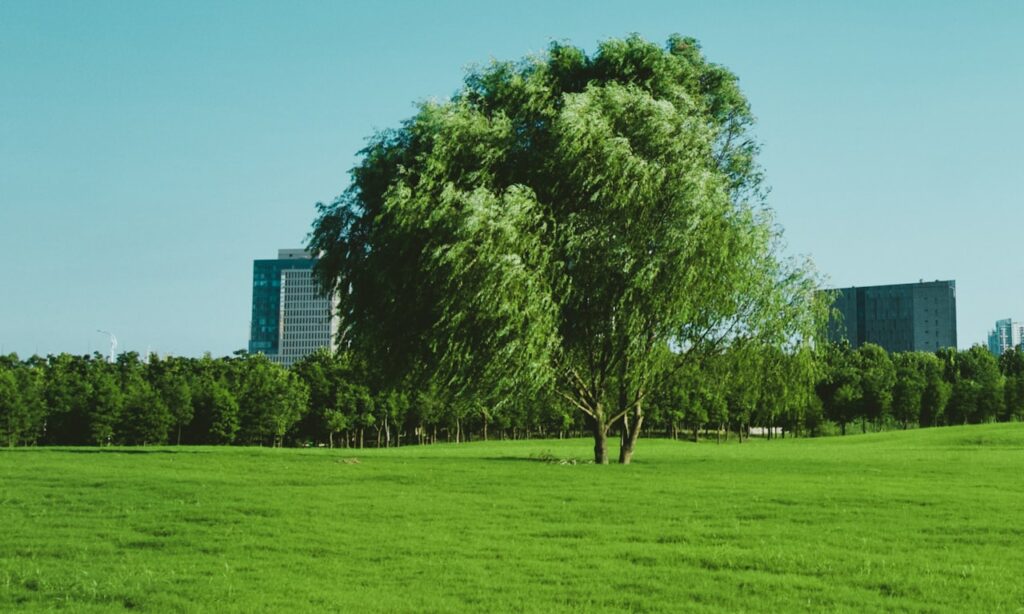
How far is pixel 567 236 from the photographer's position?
31047 millimetres

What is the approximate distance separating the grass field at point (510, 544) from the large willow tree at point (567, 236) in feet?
21.8

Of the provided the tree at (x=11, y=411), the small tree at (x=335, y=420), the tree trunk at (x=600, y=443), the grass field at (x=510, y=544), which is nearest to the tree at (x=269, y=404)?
the small tree at (x=335, y=420)

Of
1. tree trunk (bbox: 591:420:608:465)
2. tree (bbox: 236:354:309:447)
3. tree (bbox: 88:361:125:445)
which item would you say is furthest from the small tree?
tree trunk (bbox: 591:420:608:465)

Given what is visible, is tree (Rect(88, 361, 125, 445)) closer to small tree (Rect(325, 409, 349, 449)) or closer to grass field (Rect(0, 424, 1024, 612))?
small tree (Rect(325, 409, 349, 449))

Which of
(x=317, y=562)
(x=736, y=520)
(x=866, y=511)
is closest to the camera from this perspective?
(x=317, y=562)

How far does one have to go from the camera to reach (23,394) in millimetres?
91000

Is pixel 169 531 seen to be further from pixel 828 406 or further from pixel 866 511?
pixel 828 406

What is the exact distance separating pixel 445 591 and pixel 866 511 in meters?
10.3

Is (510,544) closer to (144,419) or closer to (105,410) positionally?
(144,419)

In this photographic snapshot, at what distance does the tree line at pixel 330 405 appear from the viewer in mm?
91125

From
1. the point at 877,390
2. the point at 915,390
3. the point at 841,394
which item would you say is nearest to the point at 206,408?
the point at 841,394

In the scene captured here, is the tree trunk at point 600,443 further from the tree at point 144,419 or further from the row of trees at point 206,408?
the tree at point 144,419

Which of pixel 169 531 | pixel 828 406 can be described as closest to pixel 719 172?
pixel 169 531

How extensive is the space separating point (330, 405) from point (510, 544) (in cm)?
9091
